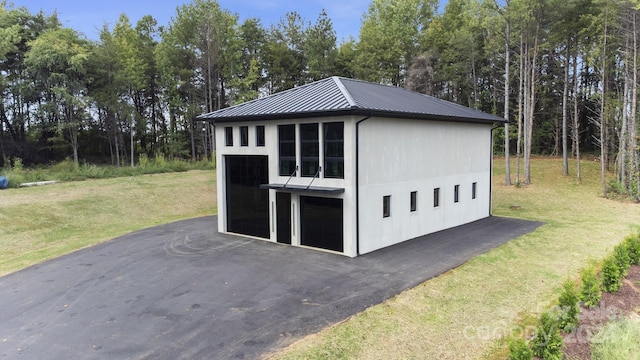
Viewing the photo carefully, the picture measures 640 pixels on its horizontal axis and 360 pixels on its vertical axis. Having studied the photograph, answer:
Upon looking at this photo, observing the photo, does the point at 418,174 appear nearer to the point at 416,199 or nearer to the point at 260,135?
the point at 416,199

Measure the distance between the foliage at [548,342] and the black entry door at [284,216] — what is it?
758 centimetres

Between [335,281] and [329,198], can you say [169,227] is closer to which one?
[329,198]

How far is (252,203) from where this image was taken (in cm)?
1279

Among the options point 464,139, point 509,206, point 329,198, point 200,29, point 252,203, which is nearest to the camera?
point 329,198

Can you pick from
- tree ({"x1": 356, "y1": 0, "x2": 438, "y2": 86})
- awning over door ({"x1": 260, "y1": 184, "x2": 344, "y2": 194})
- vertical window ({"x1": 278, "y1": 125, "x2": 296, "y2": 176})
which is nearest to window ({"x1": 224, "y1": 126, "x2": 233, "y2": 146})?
vertical window ({"x1": 278, "y1": 125, "x2": 296, "y2": 176})

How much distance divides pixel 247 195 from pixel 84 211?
8.59m

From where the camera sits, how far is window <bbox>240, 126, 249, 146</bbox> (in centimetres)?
1272

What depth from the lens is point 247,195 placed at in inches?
508

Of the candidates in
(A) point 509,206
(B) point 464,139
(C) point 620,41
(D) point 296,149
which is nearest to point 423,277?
(D) point 296,149

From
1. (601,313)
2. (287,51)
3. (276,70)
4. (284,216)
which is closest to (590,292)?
(601,313)

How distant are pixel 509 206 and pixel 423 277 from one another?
12081 millimetres

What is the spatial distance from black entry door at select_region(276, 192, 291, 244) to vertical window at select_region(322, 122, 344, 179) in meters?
1.76

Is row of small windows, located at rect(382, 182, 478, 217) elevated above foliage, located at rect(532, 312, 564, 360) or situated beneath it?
elevated above

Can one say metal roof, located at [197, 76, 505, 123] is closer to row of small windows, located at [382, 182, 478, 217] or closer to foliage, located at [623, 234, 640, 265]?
row of small windows, located at [382, 182, 478, 217]
